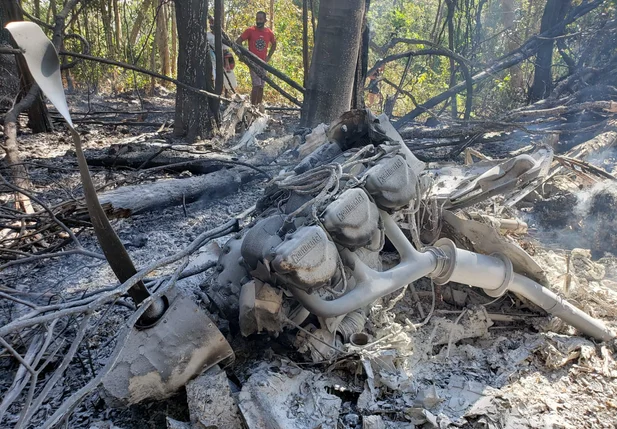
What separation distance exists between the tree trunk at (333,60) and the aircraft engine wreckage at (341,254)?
244 centimetres

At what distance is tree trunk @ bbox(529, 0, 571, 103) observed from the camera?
27.6ft

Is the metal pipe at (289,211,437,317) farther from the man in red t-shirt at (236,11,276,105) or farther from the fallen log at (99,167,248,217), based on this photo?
the man in red t-shirt at (236,11,276,105)

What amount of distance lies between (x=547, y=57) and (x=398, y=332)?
25.8 feet

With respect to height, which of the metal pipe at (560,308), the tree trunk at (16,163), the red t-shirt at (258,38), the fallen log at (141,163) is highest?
the red t-shirt at (258,38)

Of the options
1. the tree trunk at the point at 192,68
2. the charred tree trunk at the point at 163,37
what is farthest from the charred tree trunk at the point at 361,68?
the charred tree trunk at the point at 163,37

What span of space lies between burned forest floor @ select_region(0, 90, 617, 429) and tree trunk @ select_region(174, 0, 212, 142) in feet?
6.05

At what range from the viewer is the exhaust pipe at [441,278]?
2076mm

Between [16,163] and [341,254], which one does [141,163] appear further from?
[341,254]

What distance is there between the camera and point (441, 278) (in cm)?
257

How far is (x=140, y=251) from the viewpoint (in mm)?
3387

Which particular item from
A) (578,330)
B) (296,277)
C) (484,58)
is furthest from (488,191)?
(484,58)

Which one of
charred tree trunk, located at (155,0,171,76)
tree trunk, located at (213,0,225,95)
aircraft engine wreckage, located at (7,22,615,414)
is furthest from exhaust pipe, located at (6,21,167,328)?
charred tree trunk, located at (155,0,171,76)

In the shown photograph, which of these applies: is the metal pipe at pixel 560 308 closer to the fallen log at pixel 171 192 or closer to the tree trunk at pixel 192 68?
the fallen log at pixel 171 192

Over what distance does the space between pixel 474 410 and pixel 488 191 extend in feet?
4.64
